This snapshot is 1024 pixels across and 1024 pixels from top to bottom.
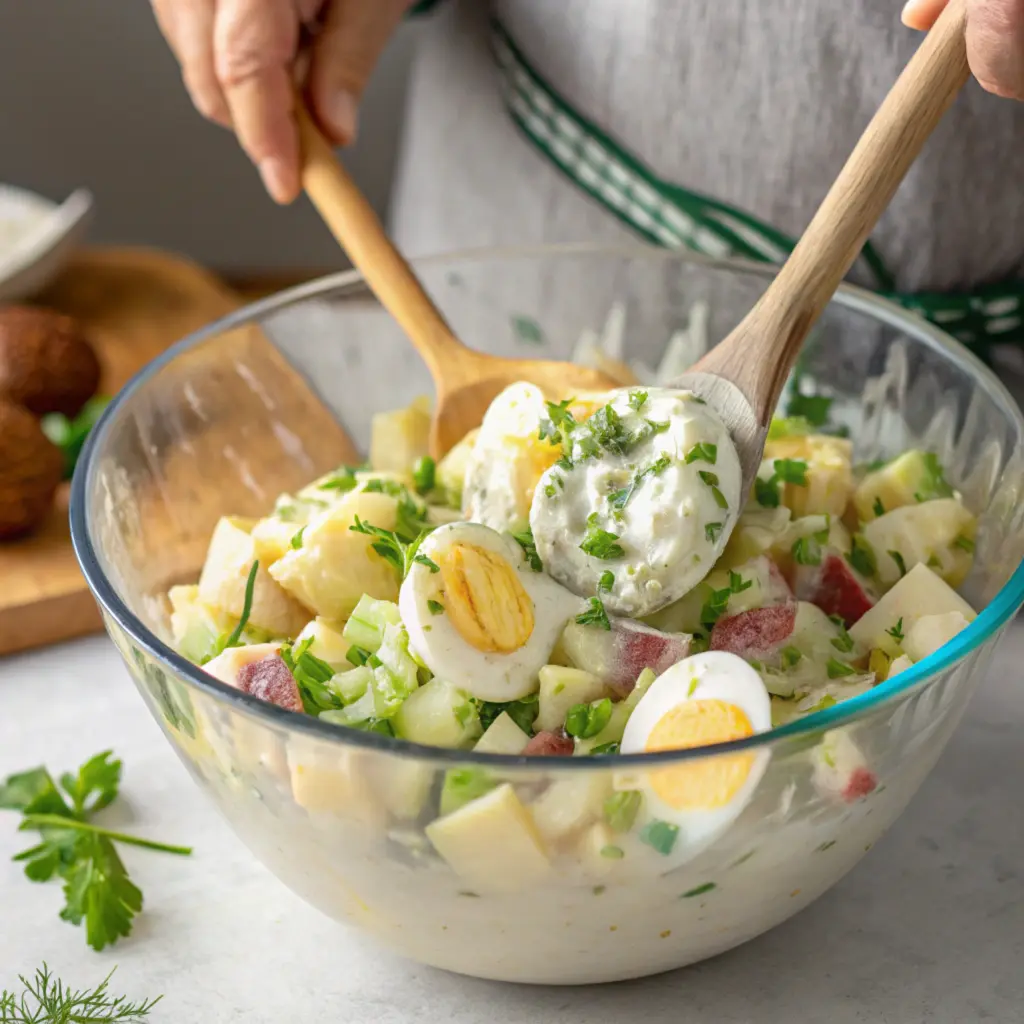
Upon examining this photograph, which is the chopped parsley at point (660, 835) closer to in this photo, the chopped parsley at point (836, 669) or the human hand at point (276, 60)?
the chopped parsley at point (836, 669)

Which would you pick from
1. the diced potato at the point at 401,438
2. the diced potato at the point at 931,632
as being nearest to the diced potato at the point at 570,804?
the diced potato at the point at 931,632

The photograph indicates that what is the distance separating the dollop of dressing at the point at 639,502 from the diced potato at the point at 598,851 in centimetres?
29

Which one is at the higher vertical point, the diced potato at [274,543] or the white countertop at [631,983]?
the diced potato at [274,543]

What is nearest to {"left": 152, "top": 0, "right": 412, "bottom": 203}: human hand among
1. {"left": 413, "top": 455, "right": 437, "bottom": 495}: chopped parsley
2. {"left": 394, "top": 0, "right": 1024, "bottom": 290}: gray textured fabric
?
{"left": 394, "top": 0, "right": 1024, "bottom": 290}: gray textured fabric

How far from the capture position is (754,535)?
4.64 ft

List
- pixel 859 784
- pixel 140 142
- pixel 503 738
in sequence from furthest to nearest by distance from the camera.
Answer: pixel 140 142
pixel 503 738
pixel 859 784

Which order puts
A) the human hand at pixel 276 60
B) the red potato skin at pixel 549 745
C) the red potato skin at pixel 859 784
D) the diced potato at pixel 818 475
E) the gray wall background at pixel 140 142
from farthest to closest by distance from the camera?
the gray wall background at pixel 140 142, the human hand at pixel 276 60, the diced potato at pixel 818 475, the red potato skin at pixel 549 745, the red potato skin at pixel 859 784

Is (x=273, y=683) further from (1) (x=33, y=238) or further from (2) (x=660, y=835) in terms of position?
(1) (x=33, y=238)

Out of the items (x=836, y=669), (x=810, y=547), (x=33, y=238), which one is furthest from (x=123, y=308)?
(x=836, y=669)

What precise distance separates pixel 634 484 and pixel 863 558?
1.23 ft

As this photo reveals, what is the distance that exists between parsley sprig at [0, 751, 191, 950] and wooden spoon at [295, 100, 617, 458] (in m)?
0.61

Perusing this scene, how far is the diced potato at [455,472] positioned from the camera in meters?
1.63

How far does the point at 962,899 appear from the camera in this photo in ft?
4.67

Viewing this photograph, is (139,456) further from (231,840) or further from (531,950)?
(531,950)
